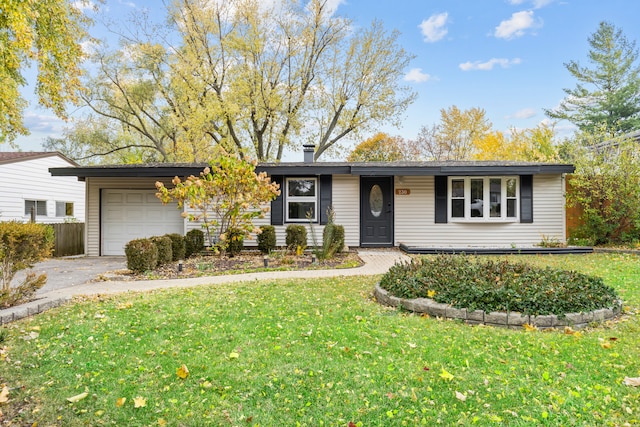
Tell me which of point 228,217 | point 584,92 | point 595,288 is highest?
point 584,92

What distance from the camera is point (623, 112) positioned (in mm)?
22062

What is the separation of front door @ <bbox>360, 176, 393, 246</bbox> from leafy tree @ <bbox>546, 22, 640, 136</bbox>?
17.9 meters

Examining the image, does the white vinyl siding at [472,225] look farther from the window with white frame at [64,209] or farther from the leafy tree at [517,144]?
the window with white frame at [64,209]

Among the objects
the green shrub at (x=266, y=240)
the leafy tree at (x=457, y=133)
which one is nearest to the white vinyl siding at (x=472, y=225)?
the green shrub at (x=266, y=240)

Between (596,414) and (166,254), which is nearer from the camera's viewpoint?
(596,414)

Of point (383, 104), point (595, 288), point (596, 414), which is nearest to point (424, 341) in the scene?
point (596, 414)

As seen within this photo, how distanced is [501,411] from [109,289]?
5.65 m

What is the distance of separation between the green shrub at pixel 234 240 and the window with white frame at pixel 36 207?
9904mm

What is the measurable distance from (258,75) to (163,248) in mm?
12584

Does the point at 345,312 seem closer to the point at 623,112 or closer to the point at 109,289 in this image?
the point at 109,289

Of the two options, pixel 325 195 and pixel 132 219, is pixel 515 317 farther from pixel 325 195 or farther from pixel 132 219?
pixel 132 219

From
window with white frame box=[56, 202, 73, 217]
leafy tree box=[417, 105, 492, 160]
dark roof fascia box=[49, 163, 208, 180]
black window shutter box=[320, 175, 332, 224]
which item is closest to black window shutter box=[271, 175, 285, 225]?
black window shutter box=[320, 175, 332, 224]

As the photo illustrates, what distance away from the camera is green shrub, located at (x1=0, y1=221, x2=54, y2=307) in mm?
4391

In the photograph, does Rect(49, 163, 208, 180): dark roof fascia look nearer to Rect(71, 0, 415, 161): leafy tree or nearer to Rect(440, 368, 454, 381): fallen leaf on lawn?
Rect(71, 0, 415, 161): leafy tree
